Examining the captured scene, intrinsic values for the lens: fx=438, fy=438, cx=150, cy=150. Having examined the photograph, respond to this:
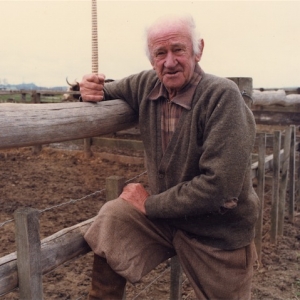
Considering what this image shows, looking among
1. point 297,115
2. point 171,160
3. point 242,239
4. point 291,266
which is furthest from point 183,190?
point 297,115

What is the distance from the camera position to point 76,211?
511cm

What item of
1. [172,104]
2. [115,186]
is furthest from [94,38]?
[115,186]

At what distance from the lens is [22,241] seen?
61.7 inches

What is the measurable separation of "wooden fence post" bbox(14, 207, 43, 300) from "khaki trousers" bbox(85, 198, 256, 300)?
30 centimetres

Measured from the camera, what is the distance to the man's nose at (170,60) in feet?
6.10

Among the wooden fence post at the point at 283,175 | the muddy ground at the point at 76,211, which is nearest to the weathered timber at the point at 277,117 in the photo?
the muddy ground at the point at 76,211

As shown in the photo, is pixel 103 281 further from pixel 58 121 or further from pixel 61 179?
pixel 61 179

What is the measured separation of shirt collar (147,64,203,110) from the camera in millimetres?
1856

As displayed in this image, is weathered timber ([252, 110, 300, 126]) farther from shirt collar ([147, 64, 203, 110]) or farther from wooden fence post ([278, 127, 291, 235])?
shirt collar ([147, 64, 203, 110])

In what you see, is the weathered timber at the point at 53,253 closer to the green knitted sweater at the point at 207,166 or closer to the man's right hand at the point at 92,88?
the green knitted sweater at the point at 207,166

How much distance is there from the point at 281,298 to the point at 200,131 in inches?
88.2

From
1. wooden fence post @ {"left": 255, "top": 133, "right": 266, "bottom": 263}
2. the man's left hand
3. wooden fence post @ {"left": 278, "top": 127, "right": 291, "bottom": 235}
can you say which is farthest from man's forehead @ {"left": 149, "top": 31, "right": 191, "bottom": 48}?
wooden fence post @ {"left": 278, "top": 127, "right": 291, "bottom": 235}

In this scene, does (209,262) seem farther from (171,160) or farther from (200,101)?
(200,101)

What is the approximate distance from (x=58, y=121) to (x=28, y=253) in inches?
19.3
